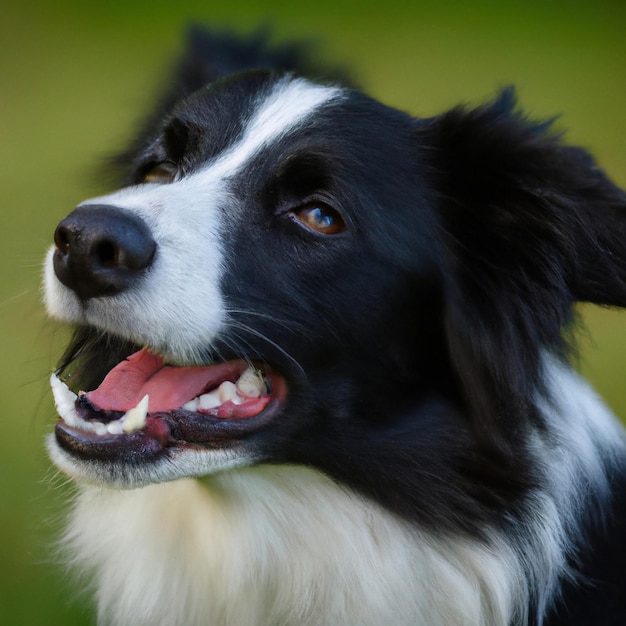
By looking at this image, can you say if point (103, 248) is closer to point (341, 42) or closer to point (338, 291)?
point (338, 291)

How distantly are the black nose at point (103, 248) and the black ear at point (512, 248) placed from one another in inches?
31.7

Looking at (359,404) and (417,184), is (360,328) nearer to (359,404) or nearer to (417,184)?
(359,404)

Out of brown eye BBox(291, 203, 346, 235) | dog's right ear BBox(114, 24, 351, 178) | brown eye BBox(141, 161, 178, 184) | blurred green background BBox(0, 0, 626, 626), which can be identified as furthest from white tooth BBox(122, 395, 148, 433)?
blurred green background BBox(0, 0, 626, 626)

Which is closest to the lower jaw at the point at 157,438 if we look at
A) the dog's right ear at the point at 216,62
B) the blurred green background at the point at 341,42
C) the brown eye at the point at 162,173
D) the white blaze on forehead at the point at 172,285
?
the white blaze on forehead at the point at 172,285

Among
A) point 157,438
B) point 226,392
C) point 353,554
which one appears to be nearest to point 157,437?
point 157,438

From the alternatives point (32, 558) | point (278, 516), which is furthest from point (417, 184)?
point (32, 558)

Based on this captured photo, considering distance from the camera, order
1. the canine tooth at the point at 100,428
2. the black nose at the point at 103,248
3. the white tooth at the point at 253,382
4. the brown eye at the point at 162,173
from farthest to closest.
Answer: the brown eye at the point at 162,173, the white tooth at the point at 253,382, the canine tooth at the point at 100,428, the black nose at the point at 103,248

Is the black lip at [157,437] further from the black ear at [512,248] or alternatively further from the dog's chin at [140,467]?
the black ear at [512,248]

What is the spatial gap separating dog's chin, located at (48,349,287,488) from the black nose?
28 centimetres

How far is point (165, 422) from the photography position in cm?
236

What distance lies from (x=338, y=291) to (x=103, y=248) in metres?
0.58

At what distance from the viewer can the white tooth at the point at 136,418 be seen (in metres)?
2.32

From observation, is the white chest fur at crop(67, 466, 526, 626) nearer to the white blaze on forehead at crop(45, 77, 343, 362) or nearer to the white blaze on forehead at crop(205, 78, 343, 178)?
the white blaze on forehead at crop(45, 77, 343, 362)

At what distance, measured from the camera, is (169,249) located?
7.68 ft
